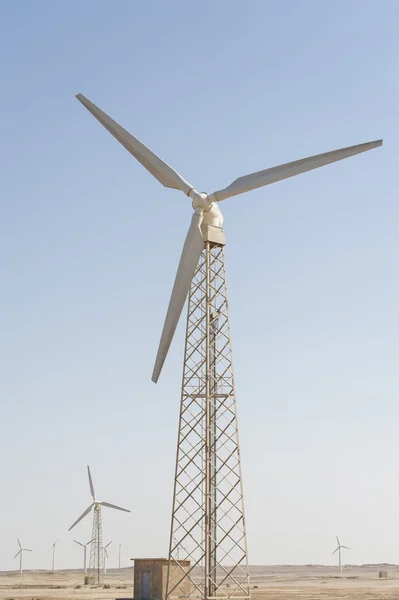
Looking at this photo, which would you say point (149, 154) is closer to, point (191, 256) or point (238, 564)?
point (191, 256)

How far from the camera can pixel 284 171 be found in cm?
3797

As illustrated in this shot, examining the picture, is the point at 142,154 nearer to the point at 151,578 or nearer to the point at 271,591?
the point at 151,578

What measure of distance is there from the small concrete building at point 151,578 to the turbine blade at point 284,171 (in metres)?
24.1

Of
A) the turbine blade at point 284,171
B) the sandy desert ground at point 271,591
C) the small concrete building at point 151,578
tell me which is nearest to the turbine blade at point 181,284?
the turbine blade at point 284,171

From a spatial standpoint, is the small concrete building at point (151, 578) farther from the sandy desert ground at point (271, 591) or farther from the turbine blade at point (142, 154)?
the turbine blade at point (142, 154)

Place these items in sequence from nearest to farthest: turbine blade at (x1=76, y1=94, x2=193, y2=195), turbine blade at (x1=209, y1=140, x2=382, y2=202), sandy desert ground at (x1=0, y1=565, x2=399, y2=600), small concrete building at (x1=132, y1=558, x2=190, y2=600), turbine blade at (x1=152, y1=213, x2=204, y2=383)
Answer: turbine blade at (x1=209, y1=140, x2=382, y2=202) → turbine blade at (x1=152, y1=213, x2=204, y2=383) → turbine blade at (x1=76, y1=94, x2=193, y2=195) → small concrete building at (x1=132, y1=558, x2=190, y2=600) → sandy desert ground at (x1=0, y1=565, x2=399, y2=600)

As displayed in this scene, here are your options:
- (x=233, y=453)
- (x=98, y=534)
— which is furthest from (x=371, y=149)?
(x=98, y=534)

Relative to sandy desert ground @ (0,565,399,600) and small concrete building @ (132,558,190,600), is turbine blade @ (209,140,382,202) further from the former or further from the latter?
sandy desert ground @ (0,565,399,600)

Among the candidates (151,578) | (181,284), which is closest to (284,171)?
(181,284)

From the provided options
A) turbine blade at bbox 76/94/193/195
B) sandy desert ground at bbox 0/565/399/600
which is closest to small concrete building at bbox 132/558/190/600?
sandy desert ground at bbox 0/565/399/600

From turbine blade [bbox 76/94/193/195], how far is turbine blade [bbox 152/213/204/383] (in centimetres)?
328

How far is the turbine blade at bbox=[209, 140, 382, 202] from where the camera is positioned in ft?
116

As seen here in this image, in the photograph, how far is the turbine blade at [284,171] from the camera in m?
35.5

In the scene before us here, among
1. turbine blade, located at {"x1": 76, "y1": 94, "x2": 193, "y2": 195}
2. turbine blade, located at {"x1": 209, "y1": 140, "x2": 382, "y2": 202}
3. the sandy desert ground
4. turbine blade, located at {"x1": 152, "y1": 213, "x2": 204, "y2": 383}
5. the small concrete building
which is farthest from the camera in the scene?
the sandy desert ground
